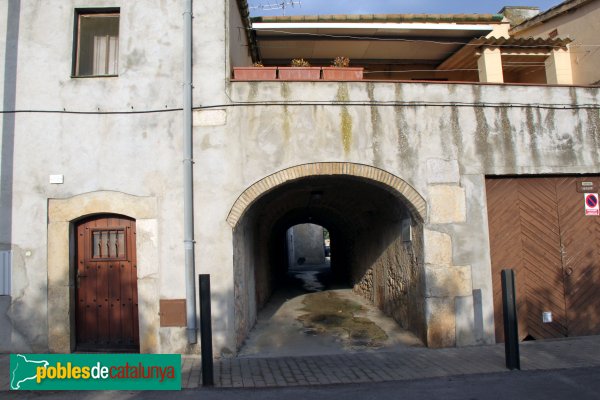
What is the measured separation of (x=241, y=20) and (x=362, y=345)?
624 centimetres

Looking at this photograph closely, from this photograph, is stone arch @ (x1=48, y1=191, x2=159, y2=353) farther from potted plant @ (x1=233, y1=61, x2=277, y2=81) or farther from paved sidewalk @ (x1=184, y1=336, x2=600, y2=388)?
potted plant @ (x1=233, y1=61, x2=277, y2=81)

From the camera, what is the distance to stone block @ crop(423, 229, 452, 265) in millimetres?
7129

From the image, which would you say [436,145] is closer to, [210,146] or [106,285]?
[210,146]

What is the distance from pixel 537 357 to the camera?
21.3 ft

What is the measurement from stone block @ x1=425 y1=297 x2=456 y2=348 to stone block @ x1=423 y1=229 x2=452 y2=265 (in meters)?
0.58

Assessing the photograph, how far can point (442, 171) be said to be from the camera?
7258mm

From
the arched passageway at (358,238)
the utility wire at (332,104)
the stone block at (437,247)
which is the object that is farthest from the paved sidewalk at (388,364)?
the utility wire at (332,104)

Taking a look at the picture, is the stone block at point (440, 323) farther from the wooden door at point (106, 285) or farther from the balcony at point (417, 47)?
the wooden door at point (106, 285)

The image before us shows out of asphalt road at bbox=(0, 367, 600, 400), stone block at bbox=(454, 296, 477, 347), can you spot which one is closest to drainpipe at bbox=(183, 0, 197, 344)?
asphalt road at bbox=(0, 367, 600, 400)

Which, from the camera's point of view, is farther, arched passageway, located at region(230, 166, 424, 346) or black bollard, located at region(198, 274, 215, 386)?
arched passageway, located at region(230, 166, 424, 346)

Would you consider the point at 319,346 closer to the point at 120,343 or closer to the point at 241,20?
the point at 120,343

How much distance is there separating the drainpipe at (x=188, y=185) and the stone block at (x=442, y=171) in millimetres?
3623

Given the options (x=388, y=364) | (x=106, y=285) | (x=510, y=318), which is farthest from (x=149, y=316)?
(x=510, y=318)

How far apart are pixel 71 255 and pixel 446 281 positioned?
5.61 meters
